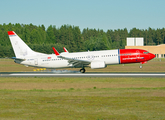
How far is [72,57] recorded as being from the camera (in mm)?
48250

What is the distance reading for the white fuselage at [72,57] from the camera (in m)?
46.8

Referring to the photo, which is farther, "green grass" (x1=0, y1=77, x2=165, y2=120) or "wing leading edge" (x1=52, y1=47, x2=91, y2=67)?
"wing leading edge" (x1=52, y1=47, x2=91, y2=67)

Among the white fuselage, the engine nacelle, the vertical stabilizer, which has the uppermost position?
the vertical stabilizer

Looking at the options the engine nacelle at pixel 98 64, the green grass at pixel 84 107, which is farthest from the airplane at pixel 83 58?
the green grass at pixel 84 107

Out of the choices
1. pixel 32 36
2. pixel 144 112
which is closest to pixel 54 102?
pixel 144 112

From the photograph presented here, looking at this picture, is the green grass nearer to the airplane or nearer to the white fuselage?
the airplane

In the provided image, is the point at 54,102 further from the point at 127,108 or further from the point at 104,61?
the point at 104,61

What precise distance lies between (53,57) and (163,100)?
31.3 meters

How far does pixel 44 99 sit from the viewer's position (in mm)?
21281

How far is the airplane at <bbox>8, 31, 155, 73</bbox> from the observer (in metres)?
46.4

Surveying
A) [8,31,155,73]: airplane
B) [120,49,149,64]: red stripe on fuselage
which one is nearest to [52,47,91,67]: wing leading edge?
[8,31,155,73]: airplane

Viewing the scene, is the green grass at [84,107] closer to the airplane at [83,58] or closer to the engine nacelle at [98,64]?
the engine nacelle at [98,64]

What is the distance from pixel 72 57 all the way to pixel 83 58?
2.15m

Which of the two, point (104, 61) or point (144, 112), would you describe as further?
point (104, 61)
